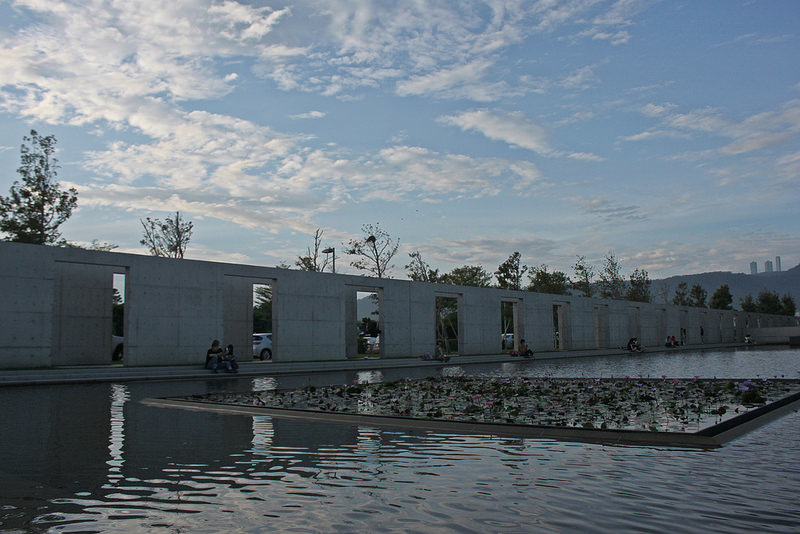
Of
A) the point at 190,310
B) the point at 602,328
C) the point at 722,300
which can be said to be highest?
the point at 722,300

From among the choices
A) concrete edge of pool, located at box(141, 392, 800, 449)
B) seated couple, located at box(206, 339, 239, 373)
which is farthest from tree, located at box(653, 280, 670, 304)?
concrete edge of pool, located at box(141, 392, 800, 449)

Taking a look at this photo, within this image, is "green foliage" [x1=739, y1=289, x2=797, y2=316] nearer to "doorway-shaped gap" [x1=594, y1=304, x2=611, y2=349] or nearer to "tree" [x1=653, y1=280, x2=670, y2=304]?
"tree" [x1=653, y1=280, x2=670, y2=304]

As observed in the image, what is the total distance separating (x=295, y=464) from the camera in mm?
6375

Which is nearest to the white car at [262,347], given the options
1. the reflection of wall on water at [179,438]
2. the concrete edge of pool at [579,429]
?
the reflection of wall on water at [179,438]

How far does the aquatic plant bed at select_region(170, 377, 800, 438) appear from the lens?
902 centimetres

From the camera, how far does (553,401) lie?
37.5 feet

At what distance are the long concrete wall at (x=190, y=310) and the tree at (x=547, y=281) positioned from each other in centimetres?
2812

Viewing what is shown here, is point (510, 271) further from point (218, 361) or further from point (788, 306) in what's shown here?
point (788, 306)

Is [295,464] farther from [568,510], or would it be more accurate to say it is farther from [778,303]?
[778,303]

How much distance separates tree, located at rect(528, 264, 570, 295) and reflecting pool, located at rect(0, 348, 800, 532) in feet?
202

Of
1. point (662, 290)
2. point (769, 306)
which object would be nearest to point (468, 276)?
point (662, 290)

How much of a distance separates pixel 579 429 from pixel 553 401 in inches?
140

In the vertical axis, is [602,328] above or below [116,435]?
above

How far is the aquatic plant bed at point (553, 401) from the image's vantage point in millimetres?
9023
